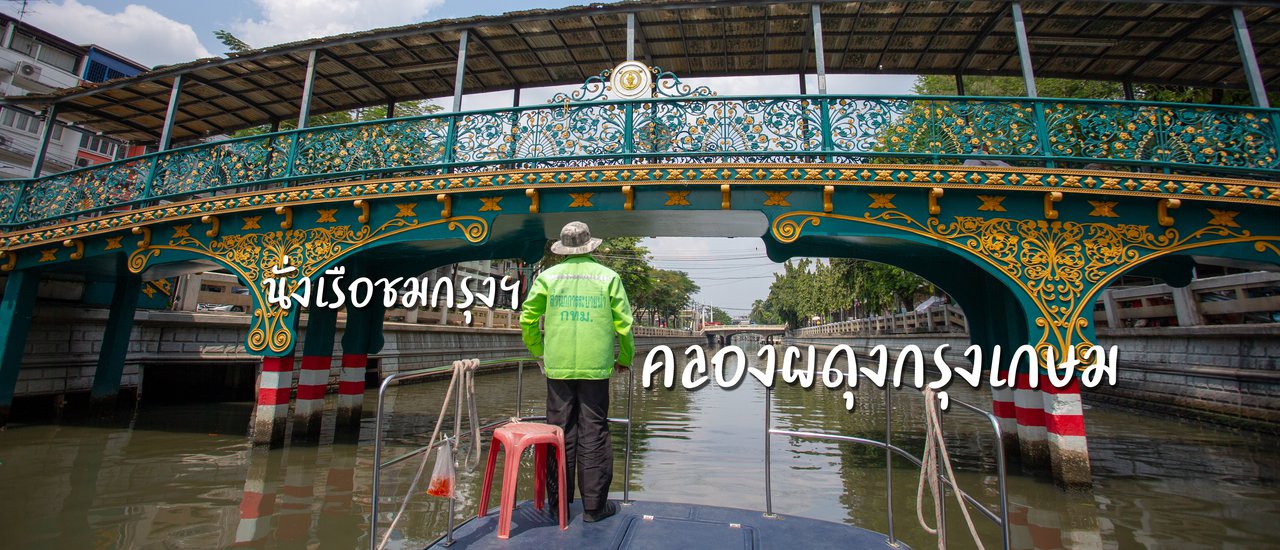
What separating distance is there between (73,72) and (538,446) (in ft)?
139

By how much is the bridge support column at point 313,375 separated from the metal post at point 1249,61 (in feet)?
40.1

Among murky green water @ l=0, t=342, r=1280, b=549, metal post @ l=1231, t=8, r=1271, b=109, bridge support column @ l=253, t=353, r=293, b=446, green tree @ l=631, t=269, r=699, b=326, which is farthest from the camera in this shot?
green tree @ l=631, t=269, r=699, b=326

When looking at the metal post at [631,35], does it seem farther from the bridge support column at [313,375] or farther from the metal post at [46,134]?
the metal post at [46,134]

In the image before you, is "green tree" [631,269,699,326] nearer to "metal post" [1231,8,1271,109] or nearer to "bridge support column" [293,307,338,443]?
"bridge support column" [293,307,338,443]

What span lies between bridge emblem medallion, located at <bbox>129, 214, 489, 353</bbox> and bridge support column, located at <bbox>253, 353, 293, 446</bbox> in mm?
235

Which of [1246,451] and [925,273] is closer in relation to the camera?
[1246,451]

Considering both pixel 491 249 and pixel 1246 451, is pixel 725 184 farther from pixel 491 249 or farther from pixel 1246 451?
pixel 1246 451

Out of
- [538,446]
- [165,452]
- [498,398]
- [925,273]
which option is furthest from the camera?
[498,398]

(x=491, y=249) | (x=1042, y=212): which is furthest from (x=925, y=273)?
(x=491, y=249)

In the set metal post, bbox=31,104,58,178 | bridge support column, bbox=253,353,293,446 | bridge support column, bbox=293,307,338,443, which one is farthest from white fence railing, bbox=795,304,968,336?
metal post, bbox=31,104,58,178

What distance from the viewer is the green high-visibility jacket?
334cm

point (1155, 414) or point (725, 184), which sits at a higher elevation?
point (725, 184)

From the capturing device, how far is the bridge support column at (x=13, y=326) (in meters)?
8.38

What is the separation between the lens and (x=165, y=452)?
6.77 metres
